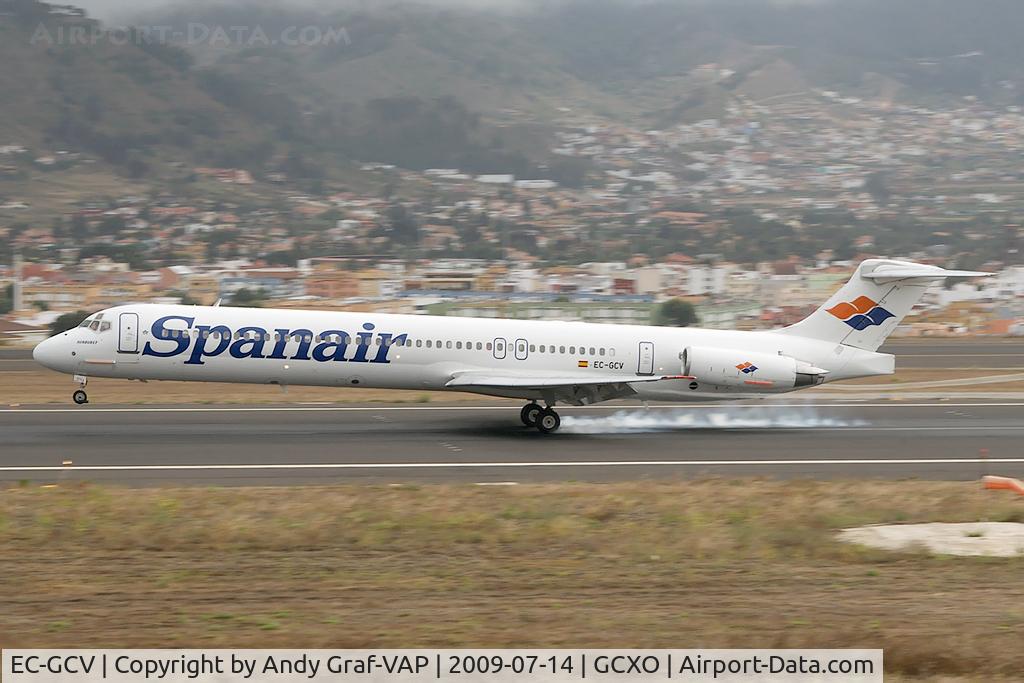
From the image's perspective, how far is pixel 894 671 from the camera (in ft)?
31.6

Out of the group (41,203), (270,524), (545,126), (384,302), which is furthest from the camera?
(545,126)

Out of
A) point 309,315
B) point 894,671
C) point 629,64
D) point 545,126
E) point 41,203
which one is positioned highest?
point 629,64

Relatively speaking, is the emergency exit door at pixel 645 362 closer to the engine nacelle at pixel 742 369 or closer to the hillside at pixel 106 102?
the engine nacelle at pixel 742 369

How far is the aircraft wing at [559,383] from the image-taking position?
27.1m

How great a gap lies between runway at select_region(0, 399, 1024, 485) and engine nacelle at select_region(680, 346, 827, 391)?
4.17 feet

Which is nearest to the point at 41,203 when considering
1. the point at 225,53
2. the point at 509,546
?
the point at 225,53

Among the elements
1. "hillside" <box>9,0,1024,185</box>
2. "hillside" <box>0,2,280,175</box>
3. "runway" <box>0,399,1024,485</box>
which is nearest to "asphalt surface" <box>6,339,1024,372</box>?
"runway" <box>0,399,1024,485</box>

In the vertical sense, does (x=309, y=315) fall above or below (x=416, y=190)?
below

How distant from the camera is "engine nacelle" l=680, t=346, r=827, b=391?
2828cm

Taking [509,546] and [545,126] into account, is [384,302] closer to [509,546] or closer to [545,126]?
[509,546]

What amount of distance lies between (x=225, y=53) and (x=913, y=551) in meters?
113

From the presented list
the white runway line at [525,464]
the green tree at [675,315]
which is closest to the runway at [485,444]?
the white runway line at [525,464]

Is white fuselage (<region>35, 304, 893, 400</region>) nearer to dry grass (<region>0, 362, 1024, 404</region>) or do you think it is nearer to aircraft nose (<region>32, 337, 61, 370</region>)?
aircraft nose (<region>32, 337, 61, 370</region>)

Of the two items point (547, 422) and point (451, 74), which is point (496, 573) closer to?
point (547, 422)
